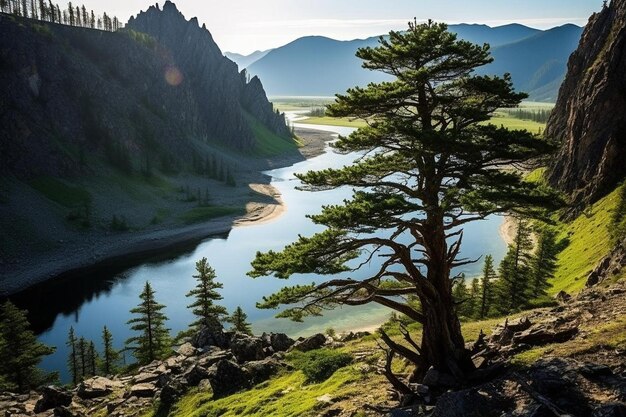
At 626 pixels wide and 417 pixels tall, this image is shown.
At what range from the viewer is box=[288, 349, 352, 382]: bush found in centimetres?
2828

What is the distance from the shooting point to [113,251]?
118000mm

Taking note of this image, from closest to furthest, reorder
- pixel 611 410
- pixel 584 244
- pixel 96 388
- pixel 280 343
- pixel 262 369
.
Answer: pixel 611 410, pixel 262 369, pixel 96 388, pixel 280 343, pixel 584 244

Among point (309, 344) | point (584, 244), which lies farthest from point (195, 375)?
point (584, 244)

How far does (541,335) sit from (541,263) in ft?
161

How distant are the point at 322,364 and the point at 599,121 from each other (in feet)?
313

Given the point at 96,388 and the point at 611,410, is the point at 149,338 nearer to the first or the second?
the point at 96,388

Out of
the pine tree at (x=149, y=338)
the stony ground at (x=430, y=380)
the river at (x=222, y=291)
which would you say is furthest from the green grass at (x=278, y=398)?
→ the river at (x=222, y=291)

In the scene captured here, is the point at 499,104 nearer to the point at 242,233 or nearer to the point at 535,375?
the point at 535,375

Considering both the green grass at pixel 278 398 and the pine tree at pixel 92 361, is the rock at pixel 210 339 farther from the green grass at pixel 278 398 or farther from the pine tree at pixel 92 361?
the pine tree at pixel 92 361

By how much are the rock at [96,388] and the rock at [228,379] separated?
13.7 m

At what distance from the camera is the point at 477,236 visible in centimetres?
12138

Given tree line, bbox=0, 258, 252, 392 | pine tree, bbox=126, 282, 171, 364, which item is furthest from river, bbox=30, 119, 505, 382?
A: pine tree, bbox=126, 282, 171, 364

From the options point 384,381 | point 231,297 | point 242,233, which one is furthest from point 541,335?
point 242,233

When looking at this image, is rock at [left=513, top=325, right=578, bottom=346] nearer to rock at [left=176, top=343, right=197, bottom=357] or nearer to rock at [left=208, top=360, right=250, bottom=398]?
rock at [left=208, top=360, right=250, bottom=398]
